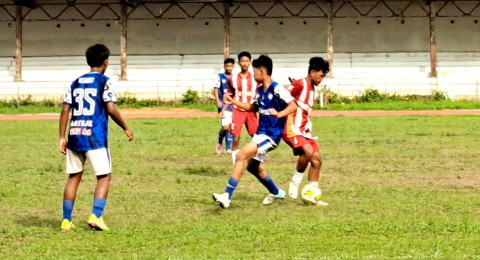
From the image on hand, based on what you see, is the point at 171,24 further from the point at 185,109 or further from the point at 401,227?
the point at 401,227

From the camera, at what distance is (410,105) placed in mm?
37000

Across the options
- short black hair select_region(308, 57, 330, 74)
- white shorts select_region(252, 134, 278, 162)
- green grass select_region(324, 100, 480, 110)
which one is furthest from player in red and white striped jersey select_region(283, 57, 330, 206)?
green grass select_region(324, 100, 480, 110)

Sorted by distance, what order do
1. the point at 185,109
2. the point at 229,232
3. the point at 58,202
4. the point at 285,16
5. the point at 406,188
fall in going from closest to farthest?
the point at 229,232
the point at 58,202
the point at 406,188
the point at 185,109
the point at 285,16

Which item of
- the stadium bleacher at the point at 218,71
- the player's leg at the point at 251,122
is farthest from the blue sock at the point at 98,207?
the stadium bleacher at the point at 218,71

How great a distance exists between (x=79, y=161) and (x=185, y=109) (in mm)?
28826

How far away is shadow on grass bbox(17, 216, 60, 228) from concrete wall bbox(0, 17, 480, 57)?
1512 inches

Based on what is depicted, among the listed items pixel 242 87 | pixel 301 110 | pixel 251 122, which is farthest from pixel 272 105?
pixel 242 87

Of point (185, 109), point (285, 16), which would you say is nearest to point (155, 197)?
point (185, 109)

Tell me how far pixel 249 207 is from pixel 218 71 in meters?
35.2

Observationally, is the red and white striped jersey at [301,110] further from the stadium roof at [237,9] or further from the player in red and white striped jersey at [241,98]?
the stadium roof at [237,9]

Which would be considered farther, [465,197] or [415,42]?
[415,42]

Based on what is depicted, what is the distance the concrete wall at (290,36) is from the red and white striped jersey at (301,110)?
36.7 meters

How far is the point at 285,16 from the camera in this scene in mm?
46250

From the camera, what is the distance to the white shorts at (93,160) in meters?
8.71
